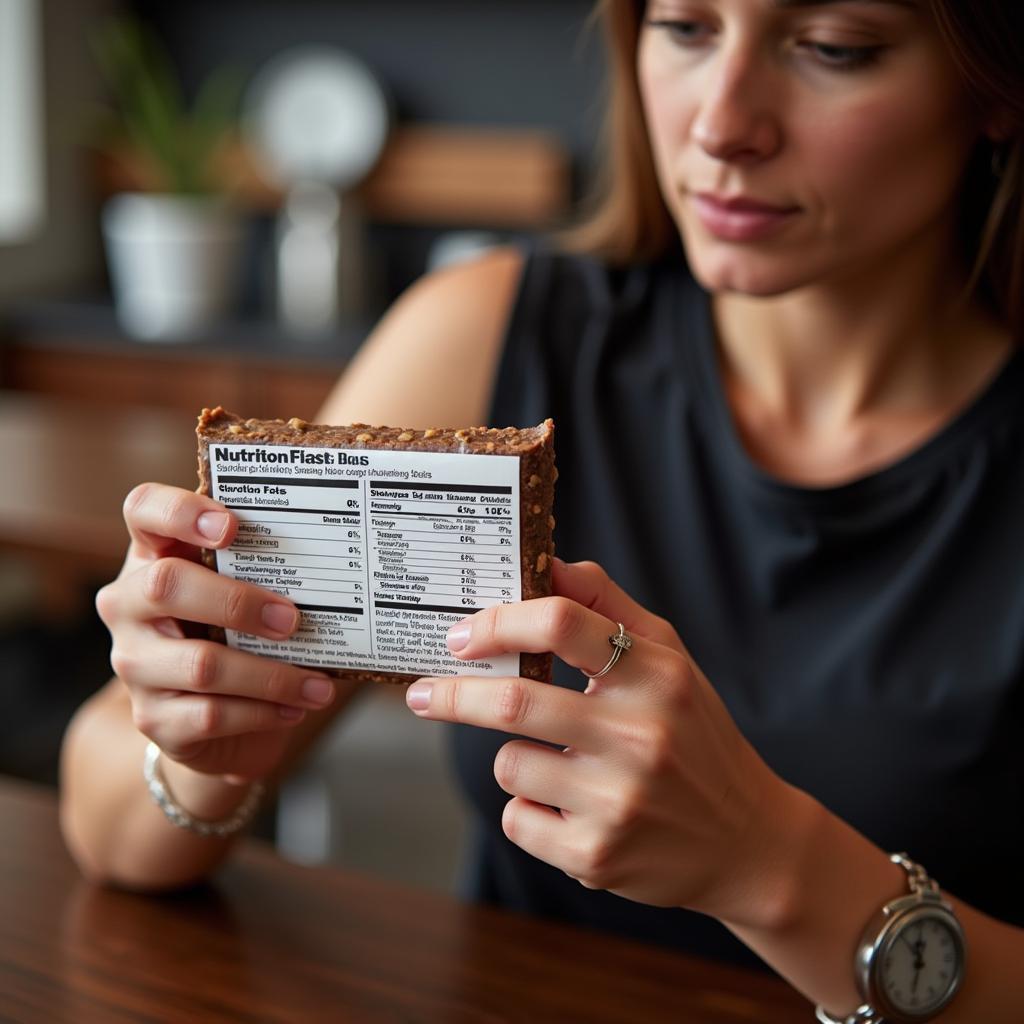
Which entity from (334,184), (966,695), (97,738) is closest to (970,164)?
(966,695)

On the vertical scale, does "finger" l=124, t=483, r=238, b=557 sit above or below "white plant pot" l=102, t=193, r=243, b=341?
above

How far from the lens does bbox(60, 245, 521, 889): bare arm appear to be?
2.19 ft

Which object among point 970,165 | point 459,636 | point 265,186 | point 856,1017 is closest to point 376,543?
point 459,636

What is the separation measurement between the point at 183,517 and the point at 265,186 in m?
3.09

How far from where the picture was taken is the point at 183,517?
65cm

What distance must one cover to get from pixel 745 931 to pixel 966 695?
35 cm

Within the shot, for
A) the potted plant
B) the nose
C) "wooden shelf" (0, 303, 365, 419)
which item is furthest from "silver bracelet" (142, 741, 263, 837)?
the potted plant

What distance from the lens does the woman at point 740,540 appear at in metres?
0.66

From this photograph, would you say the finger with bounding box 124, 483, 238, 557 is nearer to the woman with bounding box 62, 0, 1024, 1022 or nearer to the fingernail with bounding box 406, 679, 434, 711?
the woman with bounding box 62, 0, 1024, 1022

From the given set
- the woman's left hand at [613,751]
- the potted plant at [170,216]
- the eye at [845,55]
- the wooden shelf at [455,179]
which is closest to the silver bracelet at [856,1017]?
the woman's left hand at [613,751]

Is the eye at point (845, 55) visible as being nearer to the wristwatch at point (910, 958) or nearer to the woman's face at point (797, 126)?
the woman's face at point (797, 126)

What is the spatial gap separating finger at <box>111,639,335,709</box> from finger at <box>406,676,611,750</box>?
8 cm

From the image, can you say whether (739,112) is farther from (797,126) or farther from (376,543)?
(376,543)

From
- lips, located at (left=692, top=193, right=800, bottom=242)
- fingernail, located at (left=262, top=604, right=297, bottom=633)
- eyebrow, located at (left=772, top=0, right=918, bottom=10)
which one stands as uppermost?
eyebrow, located at (left=772, top=0, right=918, bottom=10)
